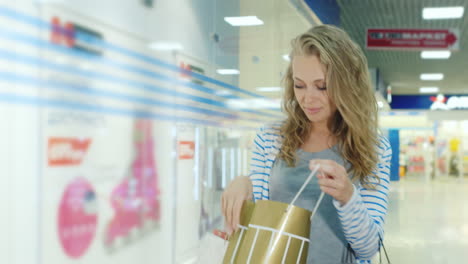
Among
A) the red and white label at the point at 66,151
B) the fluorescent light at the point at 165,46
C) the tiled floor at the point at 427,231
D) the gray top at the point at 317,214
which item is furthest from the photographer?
the tiled floor at the point at 427,231

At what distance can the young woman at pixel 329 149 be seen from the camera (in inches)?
49.1

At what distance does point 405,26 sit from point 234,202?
8202 millimetres

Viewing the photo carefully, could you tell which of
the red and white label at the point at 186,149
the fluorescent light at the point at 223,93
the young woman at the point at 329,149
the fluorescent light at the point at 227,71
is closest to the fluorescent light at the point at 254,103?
the fluorescent light at the point at 223,93

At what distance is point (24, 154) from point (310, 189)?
1.00 m

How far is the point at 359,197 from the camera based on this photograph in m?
1.13

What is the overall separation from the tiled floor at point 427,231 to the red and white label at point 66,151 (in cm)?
365

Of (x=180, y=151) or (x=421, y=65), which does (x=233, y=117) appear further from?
(x=421, y=65)

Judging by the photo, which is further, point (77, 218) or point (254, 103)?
point (254, 103)

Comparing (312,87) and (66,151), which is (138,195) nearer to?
(66,151)

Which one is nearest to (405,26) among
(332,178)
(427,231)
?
(427,231)

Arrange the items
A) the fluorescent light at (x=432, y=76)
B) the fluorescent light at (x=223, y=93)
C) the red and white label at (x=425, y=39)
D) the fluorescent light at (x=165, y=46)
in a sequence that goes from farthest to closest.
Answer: the fluorescent light at (x=432, y=76) → the red and white label at (x=425, y=39) → the fluorescent light at (x=223, y=93) → the fluorescent light at (x=165, y=46)

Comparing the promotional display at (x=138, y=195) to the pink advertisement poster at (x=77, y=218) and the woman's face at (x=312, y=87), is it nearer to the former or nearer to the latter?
the pink advertisement poster at (x=77, y=218)

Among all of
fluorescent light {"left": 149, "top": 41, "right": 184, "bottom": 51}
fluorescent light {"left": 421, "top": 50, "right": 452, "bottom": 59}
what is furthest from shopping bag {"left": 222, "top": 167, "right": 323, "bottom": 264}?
fluorescent light {"left": 421, "top": 50, "right": 452, "bottom": 59}

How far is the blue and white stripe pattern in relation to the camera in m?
1.12
